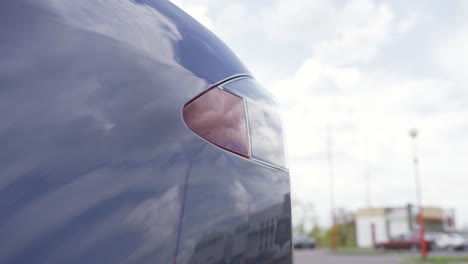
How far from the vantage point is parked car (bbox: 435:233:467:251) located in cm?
2919

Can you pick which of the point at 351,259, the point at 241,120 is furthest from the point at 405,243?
the point at 241,120

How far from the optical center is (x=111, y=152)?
3.46 ft

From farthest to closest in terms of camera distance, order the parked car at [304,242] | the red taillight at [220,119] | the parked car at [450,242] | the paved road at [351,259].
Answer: the parked car at [304,242], the parked car at [450,242], the paved road at [351,259], the red taillight at [220,119]

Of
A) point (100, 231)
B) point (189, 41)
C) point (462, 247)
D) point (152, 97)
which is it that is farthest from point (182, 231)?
point (462, 247)

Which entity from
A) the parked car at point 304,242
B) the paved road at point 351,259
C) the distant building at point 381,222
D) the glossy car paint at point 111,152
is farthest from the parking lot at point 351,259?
the distant building at point 381,222

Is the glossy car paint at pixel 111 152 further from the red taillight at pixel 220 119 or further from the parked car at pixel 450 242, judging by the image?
the parked car at pixel 450 242

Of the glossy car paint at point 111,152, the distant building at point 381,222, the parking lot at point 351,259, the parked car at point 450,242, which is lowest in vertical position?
the distant building at point 381,222

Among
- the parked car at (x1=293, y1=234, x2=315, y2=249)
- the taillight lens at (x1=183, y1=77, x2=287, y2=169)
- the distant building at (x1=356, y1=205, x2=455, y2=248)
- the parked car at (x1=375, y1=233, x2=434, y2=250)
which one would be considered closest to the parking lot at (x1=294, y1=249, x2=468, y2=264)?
the parked car at (x1=375, y1=233, x2=434, y2=250)

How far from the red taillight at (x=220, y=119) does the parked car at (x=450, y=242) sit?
3137 cm

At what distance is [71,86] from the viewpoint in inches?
41.5

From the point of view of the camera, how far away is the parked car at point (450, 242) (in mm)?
29188

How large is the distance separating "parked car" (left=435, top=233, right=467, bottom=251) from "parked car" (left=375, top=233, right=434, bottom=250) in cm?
130

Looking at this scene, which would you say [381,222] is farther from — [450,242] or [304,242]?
[450,242]

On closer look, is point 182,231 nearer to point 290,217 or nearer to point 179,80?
point 179,80
